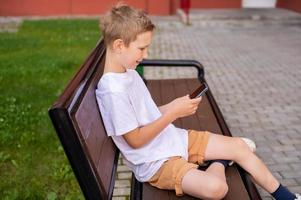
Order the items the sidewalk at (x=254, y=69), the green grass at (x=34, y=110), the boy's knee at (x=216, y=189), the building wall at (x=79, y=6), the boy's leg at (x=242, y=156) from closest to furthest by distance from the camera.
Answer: the boy's knee at (x=216, y=189) < the boy's leg at (x=242, y=156) < the green grass at (x=34, y=110) < the sidewalk at (x=254, y=69) < the building wall at (x=79, y=6)

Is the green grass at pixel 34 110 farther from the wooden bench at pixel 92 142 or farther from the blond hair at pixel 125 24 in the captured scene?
the blond hair at pixel 125 24

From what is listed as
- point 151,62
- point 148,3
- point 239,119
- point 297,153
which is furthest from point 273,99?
point 148,3

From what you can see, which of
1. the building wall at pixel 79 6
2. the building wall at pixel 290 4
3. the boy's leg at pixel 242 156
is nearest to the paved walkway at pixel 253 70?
the building wall at pixel 290 4

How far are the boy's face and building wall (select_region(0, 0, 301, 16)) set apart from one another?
1290 cm

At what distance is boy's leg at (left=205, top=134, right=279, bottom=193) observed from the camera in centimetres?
266

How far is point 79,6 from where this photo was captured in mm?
15328

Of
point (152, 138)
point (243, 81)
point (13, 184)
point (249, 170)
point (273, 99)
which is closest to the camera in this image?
point (152, 138)

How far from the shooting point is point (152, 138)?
8.23 feet

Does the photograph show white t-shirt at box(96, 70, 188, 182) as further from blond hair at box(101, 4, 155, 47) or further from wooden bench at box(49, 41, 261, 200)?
blond hair at box(101, 4, 155, 47)

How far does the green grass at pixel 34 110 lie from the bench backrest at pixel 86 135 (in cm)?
124

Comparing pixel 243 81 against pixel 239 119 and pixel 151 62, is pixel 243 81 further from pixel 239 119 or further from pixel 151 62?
pixel 151 62

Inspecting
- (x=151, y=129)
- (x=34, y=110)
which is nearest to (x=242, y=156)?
(x=151, y=129)

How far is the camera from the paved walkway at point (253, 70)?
455cm

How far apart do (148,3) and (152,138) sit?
1306cm
